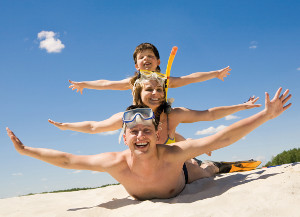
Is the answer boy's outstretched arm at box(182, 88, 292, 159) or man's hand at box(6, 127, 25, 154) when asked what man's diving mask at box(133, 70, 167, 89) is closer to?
boy's outstretched arm at box(182, 88, 292, 159)

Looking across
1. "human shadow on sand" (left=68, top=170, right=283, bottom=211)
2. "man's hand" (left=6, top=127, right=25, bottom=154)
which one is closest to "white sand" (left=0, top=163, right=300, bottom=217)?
"human shadow on sand" (left=68, top=170, right=283, bottom=211)

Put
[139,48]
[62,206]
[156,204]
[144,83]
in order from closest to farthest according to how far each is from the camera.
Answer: [156,204]
[62,206]
[144,83]
[139,48]

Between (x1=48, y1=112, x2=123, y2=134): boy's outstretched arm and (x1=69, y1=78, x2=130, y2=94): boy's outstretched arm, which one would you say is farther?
(x1=69, y1=78, x2=130, y2=94): boy's outstretched arm

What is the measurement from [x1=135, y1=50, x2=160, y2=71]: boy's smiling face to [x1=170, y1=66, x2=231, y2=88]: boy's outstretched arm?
0.52 metres

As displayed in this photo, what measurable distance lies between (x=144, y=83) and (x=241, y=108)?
1888 mm

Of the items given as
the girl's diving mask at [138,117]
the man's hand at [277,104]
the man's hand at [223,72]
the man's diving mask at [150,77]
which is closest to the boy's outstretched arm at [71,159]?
the girl's diving mask at [138,117]

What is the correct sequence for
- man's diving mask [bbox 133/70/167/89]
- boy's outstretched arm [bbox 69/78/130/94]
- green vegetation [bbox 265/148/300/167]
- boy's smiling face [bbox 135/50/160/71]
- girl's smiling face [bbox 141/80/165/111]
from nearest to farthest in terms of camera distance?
girl's smiling face [bbox 141/80/165/111]
man's diving mask [bbox 133/70/167/89]
boy's smiling face [bbox 135/50/160/71]
boy's outstretched arm [bbox 69/78/130/94]
green vegetation [bbox 265/148/300/167]

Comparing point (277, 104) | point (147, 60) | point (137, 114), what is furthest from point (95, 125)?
point (277, 104)

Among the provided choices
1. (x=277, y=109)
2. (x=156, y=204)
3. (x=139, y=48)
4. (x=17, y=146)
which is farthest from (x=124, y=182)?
(x=139, y=48)

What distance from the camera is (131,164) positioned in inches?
155

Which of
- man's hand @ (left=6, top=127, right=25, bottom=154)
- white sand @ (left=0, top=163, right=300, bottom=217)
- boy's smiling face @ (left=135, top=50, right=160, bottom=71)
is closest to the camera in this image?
white sand @ (left=0, top=163, right=300, bottom=217)

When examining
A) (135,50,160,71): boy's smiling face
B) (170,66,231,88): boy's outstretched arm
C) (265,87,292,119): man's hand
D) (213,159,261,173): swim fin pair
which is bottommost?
(213,159,261,173): swim fin pair

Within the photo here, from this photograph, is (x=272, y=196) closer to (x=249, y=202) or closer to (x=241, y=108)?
(x=249, y=202)

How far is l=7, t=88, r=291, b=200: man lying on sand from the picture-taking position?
3.82 m
